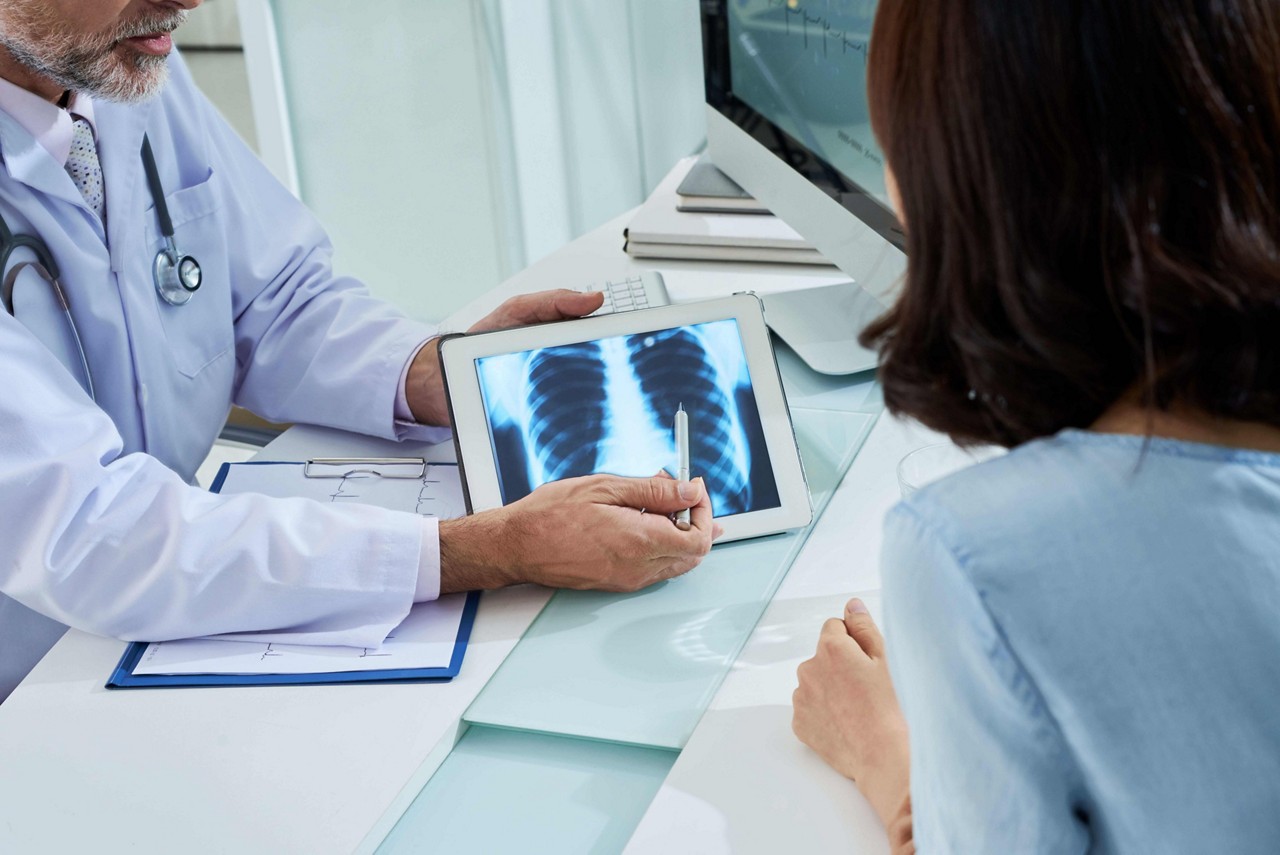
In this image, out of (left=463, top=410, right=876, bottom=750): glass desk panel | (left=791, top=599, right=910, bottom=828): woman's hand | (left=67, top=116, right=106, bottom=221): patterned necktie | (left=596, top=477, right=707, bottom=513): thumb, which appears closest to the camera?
(left=791, top=599, right=910, bottom=828): woman's hand

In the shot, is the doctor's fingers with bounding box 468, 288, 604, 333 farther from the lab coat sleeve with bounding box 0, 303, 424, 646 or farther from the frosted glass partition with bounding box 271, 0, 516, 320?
the frosted glass partition with bounding box 271, 0, 516, 320

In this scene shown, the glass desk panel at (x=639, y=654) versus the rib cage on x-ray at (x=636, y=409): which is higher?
the rib cage on x-ray at (x=636, y=409)

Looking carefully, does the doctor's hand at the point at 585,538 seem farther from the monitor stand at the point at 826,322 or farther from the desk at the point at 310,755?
the monitor stand at the point at 826,322

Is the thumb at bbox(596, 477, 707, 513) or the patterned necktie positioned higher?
the patterned necktie

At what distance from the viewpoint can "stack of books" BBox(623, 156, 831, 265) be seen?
4.87 feet

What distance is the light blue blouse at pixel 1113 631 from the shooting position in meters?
0.45

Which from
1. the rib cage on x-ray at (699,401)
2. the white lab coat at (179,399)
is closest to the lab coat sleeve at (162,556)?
the white lab coat at (179,399)

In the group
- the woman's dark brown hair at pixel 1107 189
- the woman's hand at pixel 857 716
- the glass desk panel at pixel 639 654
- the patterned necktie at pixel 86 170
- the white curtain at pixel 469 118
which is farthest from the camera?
the white curtain at pixel 469 118

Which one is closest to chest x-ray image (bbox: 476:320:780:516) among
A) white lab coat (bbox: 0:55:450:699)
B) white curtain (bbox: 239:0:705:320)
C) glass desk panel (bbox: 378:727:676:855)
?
white lab coat (bbox: 0:55:450:699)

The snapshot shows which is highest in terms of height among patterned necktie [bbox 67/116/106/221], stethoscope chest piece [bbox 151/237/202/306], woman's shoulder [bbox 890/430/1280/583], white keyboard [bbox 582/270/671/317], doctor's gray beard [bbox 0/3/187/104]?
doctor's gray beard [bbox 0/3/187/104]

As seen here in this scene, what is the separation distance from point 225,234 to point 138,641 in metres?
0.51

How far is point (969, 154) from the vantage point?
48 centimetres

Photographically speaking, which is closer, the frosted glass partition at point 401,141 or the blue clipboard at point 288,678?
the blue clipboard at point 288,678

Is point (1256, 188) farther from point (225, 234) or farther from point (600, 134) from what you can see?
point (600, 134)
